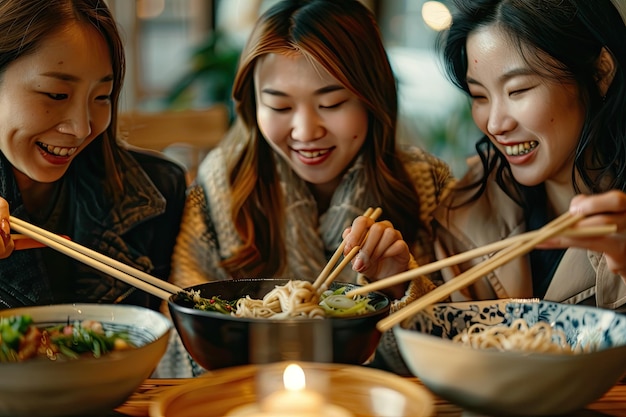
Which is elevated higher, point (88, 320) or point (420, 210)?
point (420, 210)

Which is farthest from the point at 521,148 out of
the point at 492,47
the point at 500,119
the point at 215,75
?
the point at 215,75

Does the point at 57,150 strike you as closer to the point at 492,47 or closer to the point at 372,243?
the point at 372,243

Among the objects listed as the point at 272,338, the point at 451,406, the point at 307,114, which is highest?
the point at 307,114

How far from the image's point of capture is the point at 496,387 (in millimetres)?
844

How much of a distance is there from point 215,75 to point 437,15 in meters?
1.67

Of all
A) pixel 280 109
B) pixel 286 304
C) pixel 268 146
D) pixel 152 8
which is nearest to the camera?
pixel 286 304

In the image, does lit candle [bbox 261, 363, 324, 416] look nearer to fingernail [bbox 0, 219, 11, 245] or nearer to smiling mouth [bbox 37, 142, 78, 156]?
fingernail [bbox 0, 219, 11, 245]

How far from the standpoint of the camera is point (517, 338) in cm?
95

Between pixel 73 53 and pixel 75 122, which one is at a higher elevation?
pixel 73 53

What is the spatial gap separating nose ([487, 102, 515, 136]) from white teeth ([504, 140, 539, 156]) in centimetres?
4

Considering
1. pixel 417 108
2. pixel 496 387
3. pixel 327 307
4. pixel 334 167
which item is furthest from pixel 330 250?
pixel 417 108

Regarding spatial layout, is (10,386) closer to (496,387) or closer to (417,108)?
(496,387)

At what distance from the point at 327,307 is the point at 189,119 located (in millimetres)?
1300

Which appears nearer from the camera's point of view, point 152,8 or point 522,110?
point 522,110
